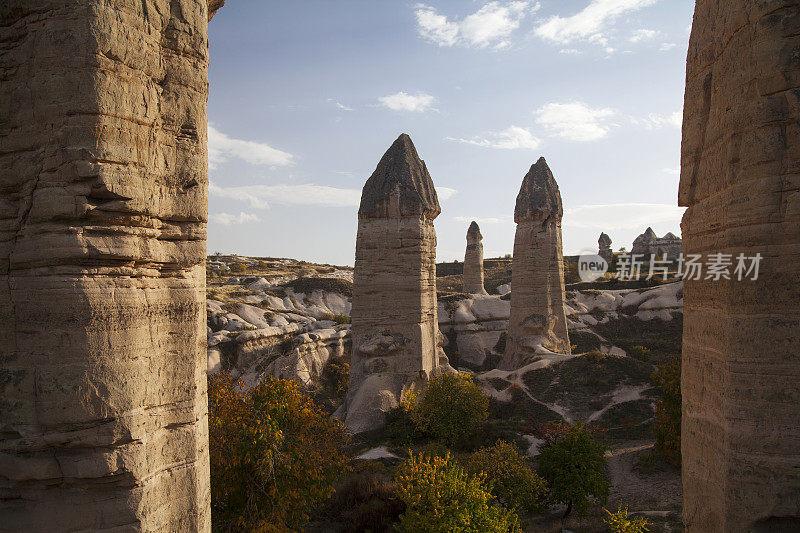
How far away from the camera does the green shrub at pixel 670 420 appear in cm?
1421

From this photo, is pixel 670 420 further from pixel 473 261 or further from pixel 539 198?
pixel 473 261

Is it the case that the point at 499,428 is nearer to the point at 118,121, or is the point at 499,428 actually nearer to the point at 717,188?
the point at 717,188

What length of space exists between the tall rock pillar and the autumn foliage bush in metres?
8.31

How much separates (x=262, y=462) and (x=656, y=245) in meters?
61.3

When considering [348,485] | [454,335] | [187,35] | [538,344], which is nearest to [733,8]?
[187,35]

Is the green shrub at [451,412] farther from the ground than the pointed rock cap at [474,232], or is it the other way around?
the pointed rock cap at [474,232]

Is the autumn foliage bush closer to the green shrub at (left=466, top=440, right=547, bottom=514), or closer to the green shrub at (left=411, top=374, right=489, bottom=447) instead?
the green shrub at (left=466, top=440, right=547, bottom=514)

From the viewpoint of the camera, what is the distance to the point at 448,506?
28.8 ft

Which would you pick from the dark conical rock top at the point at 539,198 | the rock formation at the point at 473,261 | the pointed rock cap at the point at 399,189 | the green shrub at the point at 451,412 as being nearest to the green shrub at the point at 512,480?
the green shrub at the point at 451,412

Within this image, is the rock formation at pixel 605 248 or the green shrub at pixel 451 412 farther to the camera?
the rock formation at pixel 605 248

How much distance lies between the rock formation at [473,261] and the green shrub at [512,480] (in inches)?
1265

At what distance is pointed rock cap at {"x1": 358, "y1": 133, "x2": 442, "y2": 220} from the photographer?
18688 mm

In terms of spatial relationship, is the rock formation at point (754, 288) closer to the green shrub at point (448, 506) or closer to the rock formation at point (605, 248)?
the green shrub at point (448, 506)

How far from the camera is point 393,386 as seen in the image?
18.2 meters
